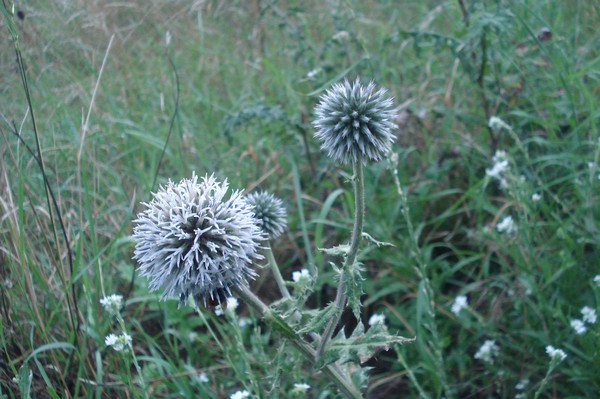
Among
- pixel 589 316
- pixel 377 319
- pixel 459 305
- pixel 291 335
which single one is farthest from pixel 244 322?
pixel 589 316

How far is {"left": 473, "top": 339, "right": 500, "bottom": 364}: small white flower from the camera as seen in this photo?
251 centimetres

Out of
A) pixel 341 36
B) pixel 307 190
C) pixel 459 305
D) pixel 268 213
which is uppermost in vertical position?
pixel 341 36

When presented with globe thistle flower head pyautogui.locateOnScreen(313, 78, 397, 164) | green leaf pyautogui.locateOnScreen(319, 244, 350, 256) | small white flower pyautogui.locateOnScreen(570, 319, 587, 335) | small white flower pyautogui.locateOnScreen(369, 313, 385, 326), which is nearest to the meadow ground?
small white flower pyautogui.locateOnScreen(570, 319, 587, 335)

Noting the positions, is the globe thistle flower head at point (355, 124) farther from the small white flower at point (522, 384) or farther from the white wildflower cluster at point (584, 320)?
the small white flower at point (522, 384)

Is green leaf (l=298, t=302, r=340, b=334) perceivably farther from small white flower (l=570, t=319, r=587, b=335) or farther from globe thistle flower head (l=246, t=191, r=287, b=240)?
small white flower (l=570, t=319, r=587, b=335)

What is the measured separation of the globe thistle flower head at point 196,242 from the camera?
169 cm

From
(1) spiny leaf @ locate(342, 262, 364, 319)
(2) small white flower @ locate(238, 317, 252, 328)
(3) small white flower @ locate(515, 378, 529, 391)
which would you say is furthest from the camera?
(2) small white flower @ locate(238, 317, 252, 328)

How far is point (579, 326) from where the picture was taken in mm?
2279

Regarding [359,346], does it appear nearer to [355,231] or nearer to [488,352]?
[355,231]

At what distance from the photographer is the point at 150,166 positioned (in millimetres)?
3744

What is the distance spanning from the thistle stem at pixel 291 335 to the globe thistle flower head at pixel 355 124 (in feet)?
1.59

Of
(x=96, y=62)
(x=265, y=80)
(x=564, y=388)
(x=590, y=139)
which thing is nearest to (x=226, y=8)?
(x=265, y=80)

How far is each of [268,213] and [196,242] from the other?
20.3 inches

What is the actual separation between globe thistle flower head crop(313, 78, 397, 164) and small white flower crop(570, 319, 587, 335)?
3.62 feet
